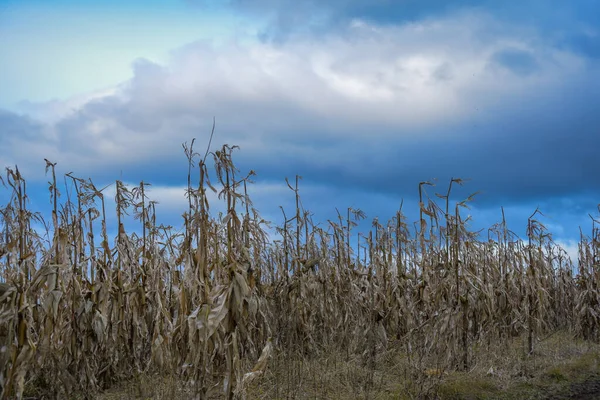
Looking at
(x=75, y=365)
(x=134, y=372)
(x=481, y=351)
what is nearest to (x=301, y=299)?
(x=134, y=372)

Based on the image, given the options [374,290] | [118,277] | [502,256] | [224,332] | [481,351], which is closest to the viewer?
[224,332]

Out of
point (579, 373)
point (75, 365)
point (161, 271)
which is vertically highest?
point (161, 271)

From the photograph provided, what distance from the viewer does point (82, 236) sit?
7.10m

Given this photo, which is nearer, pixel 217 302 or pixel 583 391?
pixel 217 302

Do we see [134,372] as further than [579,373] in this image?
No

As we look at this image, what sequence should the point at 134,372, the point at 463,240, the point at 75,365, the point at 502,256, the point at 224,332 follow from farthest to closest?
the point at 502,256, the point at 463,240, the point at 134,372, the point at 75,365, the point at 224,332

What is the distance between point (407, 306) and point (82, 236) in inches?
192

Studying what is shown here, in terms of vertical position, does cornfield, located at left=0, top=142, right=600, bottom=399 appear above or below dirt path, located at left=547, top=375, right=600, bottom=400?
above

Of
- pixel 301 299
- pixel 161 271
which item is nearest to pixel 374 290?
pixel 301 299

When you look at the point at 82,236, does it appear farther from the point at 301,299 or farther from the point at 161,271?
the point at 301,299

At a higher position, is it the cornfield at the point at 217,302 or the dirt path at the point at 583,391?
the cornfield at the point at 217,302

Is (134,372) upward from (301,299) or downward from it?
downward

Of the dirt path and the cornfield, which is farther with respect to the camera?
the dirt path

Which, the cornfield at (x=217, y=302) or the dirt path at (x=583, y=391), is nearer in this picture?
the cornfield at (x=217, y=302)
